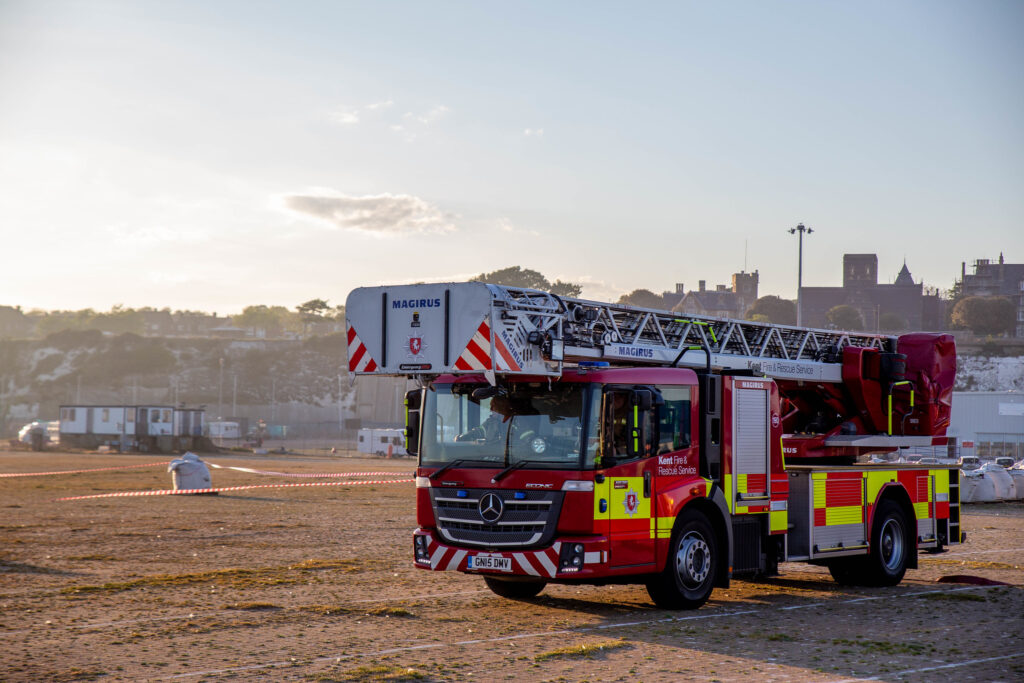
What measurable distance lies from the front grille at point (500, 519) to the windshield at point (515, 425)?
1.08 feet

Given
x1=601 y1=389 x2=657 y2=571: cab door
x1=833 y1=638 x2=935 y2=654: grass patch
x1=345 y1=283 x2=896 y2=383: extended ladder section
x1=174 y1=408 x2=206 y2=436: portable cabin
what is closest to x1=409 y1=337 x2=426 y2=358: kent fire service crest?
x1=345 y1=283 x2=896 y2=383: extended ladder section

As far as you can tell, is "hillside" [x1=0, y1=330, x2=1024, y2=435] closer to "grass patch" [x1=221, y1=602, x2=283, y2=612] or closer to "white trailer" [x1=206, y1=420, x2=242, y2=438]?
"white trailer" [x1=206, y1=420, x2=242, y2=438]

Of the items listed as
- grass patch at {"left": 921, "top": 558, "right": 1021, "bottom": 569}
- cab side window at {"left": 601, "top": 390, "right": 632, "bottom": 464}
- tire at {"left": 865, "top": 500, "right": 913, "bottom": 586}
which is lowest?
grass patch at {"left": 921, "top": 558, "right": 1021, "bottom": 569}

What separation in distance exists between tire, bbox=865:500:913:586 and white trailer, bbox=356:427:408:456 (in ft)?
216

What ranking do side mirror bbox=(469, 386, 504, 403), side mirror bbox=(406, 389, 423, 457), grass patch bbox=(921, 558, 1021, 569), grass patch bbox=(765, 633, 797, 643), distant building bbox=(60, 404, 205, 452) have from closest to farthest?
grass patch bbox=(765, 633, 797, 643) < side mirror bbox=(469, 386, 504, 403) < side mirror bbox=(406, 389, 423, 457) < grass patch bbox=(921, 558, 1021, 569) < distant building bbox=(60, 404, 205, 452)

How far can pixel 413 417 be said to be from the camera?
12.8 meters

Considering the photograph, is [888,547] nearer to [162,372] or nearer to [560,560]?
[560,560]

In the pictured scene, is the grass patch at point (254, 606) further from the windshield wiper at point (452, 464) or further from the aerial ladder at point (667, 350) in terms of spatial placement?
the aerial ladder at point (667, 350)

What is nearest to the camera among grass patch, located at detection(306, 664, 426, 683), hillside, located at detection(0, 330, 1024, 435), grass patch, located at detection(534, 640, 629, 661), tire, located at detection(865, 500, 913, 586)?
grass patch, located at detection(306, 664, 426, 683)

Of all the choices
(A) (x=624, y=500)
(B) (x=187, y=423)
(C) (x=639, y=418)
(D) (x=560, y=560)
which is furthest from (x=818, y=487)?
(B) (x=187, y=423)

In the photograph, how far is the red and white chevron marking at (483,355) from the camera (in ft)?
36.5

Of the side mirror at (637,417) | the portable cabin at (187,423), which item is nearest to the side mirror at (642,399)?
the side mirror at (637,417)

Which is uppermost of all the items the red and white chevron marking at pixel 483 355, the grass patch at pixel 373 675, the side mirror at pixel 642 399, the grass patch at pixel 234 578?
the red and white chevron marking at pixel 483 355

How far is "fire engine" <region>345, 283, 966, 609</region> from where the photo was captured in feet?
37.3
